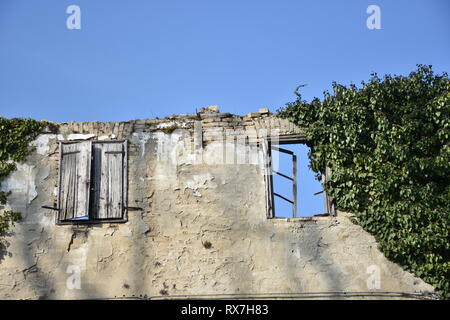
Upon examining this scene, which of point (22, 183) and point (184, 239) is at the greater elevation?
point (22, 183)

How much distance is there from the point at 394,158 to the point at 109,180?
4739 mm

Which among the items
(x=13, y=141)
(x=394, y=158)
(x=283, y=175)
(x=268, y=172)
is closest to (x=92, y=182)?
(x=13, y=141)

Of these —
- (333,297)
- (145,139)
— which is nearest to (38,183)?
(145,139)

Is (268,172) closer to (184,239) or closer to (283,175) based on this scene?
(283,175)

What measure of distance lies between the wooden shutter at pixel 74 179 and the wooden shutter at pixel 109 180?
0.48ft

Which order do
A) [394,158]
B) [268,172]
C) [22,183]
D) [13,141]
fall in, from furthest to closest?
[13,141] → [22,183] → [268,172] → [394,158]

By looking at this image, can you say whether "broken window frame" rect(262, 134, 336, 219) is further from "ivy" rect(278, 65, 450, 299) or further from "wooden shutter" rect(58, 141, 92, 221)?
"wooden shutter" rect(58, 141, 92, 221)

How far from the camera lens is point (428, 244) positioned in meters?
10.3

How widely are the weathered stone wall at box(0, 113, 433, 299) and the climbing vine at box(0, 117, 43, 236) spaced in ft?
0.43

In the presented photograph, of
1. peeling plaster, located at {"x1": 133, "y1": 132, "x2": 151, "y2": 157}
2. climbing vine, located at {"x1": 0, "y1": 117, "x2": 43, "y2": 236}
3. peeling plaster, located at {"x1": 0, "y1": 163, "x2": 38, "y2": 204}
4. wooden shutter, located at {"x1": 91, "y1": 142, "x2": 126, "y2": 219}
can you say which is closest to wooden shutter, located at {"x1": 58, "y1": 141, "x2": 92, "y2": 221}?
wooden shutter, located at {"x1": 91, "y1": 142, "x2": 126, "y2": 219}

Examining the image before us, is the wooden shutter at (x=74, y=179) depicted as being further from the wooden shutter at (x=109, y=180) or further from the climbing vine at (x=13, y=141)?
the climbing vine at (x=13, y=141)

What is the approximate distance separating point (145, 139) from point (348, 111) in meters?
3.49

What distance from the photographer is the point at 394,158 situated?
10734mm

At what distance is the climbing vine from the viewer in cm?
1132
